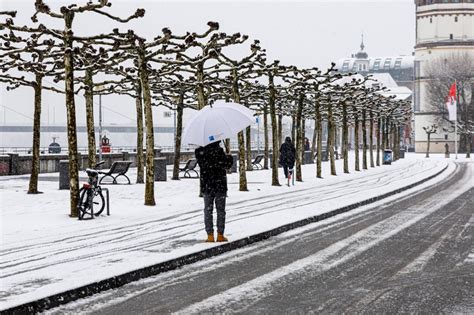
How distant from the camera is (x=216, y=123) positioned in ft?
42.4

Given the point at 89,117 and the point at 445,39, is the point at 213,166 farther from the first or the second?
the point at 445,39

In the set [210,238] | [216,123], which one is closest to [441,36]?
[216,123]

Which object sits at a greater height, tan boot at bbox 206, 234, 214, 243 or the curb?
tan boot at bbox 206, 234, 214, 243

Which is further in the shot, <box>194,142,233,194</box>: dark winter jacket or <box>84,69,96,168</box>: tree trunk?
<box>84,69,96,168</box>: tree trunk

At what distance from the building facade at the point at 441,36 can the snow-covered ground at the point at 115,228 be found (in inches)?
3703

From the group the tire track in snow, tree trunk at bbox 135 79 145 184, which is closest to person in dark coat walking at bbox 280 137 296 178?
tree trunk at bbox 135 79 145 184

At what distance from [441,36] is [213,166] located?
367 feet

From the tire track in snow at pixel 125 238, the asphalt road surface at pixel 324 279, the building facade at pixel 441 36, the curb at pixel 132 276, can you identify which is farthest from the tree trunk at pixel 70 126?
the building facade at pixel 441 36

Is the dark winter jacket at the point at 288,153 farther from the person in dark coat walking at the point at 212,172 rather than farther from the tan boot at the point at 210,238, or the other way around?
the person in dark coat walking at the point at 212,172

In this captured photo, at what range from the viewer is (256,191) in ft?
86.3

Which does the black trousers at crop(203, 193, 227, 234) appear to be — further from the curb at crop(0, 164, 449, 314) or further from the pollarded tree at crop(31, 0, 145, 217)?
the pollarded tree at crop(31, 0, 145, 217)

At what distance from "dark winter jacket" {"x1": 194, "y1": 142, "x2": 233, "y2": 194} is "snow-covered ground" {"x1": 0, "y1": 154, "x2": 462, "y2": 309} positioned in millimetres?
963

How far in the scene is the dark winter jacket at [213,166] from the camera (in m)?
12.7

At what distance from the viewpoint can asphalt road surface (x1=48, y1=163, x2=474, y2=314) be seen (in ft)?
26.9
